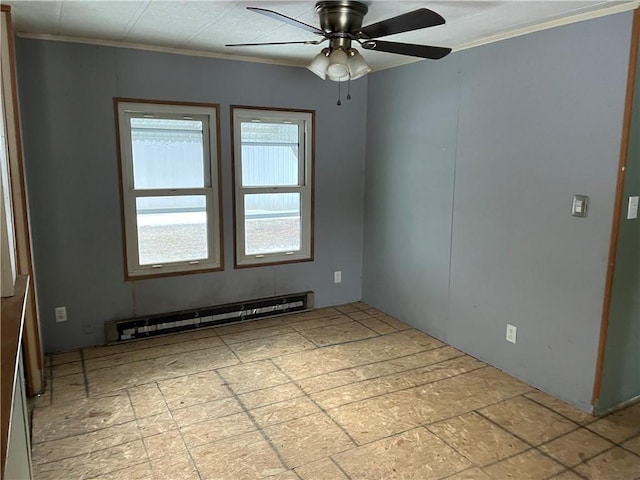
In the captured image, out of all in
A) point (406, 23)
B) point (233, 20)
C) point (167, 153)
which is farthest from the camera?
point (167, 153)

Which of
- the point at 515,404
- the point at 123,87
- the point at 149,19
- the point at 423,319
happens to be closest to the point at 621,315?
the point at 515,404

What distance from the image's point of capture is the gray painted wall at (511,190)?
2.70m

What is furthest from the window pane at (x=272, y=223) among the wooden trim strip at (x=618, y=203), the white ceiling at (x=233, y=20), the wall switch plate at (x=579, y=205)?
the wooden trim strip at (x=618, y=203)

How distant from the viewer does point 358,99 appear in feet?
14.8

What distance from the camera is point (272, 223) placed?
4395 mm

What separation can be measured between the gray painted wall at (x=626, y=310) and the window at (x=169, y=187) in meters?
2.94

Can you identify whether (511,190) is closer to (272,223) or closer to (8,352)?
(272,223)

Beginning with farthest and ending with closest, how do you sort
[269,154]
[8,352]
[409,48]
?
[269,154] < [409,48] < [8,352]

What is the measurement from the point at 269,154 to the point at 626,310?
2962mm

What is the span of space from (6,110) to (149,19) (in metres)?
1.01

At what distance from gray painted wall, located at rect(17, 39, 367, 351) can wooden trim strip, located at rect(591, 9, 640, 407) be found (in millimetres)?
2447

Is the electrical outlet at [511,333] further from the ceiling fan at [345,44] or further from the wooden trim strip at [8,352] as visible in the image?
the wooden trim strip at [8,352]

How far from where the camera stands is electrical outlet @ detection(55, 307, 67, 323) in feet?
11.7

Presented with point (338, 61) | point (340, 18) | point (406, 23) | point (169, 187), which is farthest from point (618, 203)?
point (169, 187)
